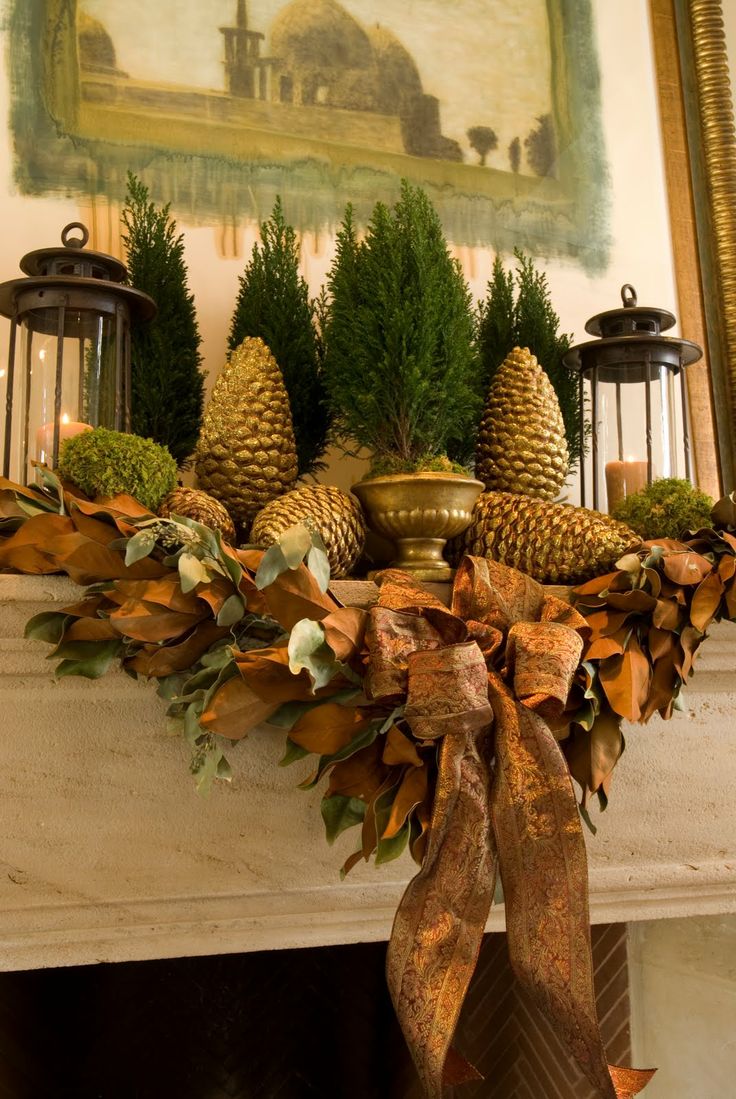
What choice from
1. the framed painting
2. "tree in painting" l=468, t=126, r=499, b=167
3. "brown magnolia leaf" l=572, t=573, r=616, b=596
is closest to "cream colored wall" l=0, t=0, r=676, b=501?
the framed painting

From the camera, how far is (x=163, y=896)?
2.48 feet

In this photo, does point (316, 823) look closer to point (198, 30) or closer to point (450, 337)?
point (450, 337)

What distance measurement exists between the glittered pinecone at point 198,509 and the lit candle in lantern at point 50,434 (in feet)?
0.35

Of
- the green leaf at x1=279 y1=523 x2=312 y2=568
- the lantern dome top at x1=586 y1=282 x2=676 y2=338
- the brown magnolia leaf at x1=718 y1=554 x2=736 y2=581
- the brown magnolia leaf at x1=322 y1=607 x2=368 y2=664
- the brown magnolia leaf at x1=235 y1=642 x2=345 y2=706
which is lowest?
the brown magnolia leaf at x1=235 y1=642 x2=345 y2=706

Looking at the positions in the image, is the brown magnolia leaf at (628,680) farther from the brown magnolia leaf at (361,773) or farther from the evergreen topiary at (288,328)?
the evergreen topiary at (288,328)

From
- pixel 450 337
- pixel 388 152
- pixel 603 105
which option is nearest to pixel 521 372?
pixel 450 337

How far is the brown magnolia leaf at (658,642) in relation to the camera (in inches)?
30.3

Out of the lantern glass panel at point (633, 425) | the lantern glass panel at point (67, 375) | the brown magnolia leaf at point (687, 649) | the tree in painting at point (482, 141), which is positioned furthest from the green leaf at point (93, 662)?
the tree in painting at point (482, 141)

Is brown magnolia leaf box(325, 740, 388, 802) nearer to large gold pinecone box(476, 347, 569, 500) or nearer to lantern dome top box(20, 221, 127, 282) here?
large gold pinecone box(476, 347, 569, 500)

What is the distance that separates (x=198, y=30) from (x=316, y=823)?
902 mm

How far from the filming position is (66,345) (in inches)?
33.4

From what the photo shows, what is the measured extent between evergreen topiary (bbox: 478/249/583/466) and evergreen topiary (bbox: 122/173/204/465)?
1.09ft

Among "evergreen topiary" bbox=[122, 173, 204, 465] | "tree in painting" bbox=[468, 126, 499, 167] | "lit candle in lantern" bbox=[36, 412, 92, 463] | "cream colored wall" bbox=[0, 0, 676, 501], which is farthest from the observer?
"tree in painting" bbox=[468, 126, 499, 167]

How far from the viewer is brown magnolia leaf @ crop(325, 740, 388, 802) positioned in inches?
27.5
